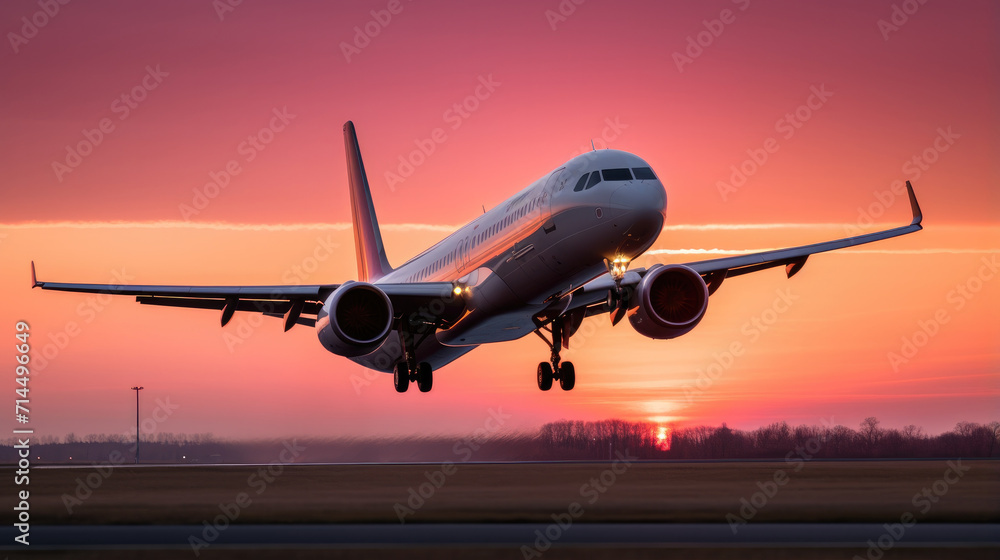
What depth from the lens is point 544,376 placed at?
4119 cm

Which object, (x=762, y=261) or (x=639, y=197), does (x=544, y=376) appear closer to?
(x=762, y=261)

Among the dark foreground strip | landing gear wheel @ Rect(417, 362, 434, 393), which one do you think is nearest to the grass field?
Answer: the dark foreground strip

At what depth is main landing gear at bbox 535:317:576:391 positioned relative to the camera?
39.8 m

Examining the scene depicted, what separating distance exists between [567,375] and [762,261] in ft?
28.1

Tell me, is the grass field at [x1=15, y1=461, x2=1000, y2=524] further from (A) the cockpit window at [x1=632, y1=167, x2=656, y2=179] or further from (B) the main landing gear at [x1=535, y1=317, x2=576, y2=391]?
(A) the cockpit window at [x1=632, y1=167, x2=656, y2=179]

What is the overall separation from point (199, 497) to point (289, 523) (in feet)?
Answer: 30.4

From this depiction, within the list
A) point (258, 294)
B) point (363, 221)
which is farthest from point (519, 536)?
point (363, 221)

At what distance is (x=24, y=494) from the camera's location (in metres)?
39.2

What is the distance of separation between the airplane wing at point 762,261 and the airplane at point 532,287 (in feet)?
0.16

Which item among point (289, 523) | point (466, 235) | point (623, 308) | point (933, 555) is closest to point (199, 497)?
point (289, 523)

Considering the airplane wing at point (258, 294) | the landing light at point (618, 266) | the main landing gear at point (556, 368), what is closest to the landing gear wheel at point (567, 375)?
the main landing gear at point (556, 368)

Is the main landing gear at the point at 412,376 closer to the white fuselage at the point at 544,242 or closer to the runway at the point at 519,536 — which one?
the white fuselage at the point at 544,242

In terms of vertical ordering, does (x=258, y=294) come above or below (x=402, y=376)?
above

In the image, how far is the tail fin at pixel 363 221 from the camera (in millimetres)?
61031
